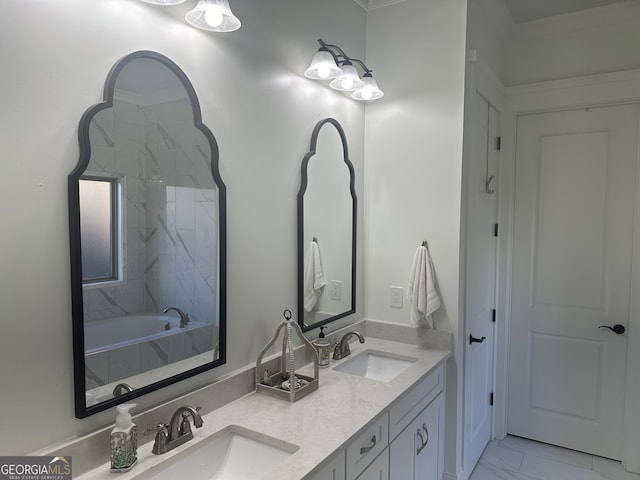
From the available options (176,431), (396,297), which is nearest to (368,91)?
(396,297)

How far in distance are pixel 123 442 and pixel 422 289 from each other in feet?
5.46

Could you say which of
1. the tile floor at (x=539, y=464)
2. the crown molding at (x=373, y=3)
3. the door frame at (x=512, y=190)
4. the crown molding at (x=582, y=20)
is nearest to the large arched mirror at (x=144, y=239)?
the crown molding at (x=373, y=3)

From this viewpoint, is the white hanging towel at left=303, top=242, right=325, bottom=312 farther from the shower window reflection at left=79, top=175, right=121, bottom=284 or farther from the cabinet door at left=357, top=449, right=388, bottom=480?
the shower window reflection at left=79, top=175, right=121, bottom=284

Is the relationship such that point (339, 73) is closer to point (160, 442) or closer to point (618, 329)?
point (160, 442)

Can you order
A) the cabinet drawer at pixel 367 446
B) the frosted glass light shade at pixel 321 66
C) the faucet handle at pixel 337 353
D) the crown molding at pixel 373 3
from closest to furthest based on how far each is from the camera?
the cabinet drawer at pixel 367 446, the frosted glass light shade at pixel 321 66, the faucet handle at pixel 337 353, the crown molding at pixel 373 3

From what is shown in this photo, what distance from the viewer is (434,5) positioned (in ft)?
7.77

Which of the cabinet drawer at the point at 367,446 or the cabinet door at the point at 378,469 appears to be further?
the cabinet door at the point at 378,469

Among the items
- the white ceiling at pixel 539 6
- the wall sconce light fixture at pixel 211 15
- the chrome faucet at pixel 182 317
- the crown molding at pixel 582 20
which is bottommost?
the chrome faucet at pixel 182 317

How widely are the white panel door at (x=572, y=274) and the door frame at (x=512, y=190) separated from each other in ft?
0.14

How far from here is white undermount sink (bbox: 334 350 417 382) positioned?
2277 millimetres

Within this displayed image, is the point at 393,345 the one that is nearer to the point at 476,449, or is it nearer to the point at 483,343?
the point at 483,343

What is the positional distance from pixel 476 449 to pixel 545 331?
94 centimetres

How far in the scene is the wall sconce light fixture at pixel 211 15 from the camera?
1354 mm

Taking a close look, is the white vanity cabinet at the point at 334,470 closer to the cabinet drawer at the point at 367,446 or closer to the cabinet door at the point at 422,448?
the cabinet drawer at the point at 367,446
